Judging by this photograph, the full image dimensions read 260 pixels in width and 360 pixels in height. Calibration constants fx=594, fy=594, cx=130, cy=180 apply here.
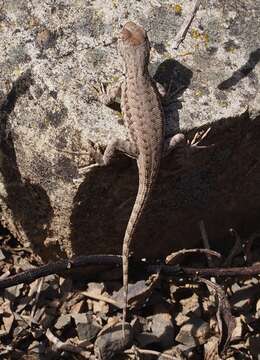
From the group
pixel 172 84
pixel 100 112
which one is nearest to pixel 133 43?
pixel 172 84

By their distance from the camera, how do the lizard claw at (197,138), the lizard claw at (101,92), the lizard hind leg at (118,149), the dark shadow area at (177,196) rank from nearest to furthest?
the lizard hind leg at (118,149)
the lizard claw at (101,92)
the lizard claw at (197,138)
the dark shadow area at (177,196)

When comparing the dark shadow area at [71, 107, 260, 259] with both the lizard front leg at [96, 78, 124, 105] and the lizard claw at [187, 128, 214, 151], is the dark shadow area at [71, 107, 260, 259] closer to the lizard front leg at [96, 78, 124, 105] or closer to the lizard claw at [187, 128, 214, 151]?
the lizard claw at [187, 128, 214, 151]

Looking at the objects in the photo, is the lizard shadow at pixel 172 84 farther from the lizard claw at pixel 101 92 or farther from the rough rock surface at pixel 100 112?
the lizard claw at pixel 101 92

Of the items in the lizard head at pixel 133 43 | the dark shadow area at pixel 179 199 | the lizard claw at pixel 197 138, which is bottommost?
the dark shadow area at pixel 179 199

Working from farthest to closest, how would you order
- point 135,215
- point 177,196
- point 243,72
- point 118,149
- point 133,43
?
1. point 177,196
2. point 243,72
3. point 135,215
4. point 133,43
5. point 118,149

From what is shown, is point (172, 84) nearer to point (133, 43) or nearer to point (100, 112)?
point (133, 43)

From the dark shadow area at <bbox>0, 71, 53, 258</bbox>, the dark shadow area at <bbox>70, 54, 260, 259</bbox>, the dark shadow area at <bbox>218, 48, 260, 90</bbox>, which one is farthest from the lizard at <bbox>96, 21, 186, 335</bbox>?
the dark shadow area at <bbox>0, 71, 53, 258</bbox>

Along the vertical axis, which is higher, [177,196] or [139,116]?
[139,116]

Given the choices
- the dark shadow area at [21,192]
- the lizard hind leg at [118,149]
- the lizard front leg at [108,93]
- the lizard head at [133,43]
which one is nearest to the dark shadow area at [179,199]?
A: the lizard hind leg at [118,149]

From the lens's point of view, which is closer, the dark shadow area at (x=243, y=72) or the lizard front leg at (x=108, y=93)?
the lizard front leg at (x=108, y=93)
